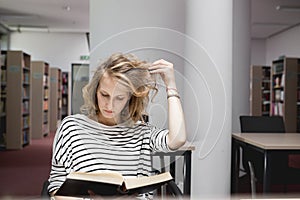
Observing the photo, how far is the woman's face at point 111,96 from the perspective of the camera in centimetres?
141

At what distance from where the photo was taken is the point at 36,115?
804 cm

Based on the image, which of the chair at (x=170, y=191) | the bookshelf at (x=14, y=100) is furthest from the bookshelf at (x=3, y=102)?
the chair at (x=170, y=191)

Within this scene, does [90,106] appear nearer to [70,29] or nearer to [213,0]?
[213,0]

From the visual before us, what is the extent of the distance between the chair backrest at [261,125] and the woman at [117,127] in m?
1.90

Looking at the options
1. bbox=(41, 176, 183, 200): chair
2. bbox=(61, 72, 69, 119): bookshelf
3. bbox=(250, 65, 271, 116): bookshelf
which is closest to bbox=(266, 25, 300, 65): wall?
bbox=(250, 65, 271, 116): bookshelf

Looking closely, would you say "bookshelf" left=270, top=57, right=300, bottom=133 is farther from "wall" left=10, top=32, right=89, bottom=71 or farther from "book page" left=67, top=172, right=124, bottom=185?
"book page" left=67, top=172, right=124, bottom=185

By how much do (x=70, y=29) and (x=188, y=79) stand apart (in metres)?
8.62

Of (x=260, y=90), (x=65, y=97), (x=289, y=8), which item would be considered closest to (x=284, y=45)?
(x=260, y=90)

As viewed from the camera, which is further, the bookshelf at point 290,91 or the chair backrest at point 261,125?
the bookshelf at point 290,91

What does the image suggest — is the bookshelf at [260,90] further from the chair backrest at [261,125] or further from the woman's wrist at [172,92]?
the woman's wrist at [172,92]

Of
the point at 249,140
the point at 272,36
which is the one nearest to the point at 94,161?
the point at 249,140

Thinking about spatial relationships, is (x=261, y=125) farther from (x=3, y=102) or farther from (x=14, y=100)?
(x=3, y=102)

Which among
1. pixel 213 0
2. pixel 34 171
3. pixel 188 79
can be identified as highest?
pixel 213 0

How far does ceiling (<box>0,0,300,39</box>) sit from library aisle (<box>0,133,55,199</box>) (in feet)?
8.40
